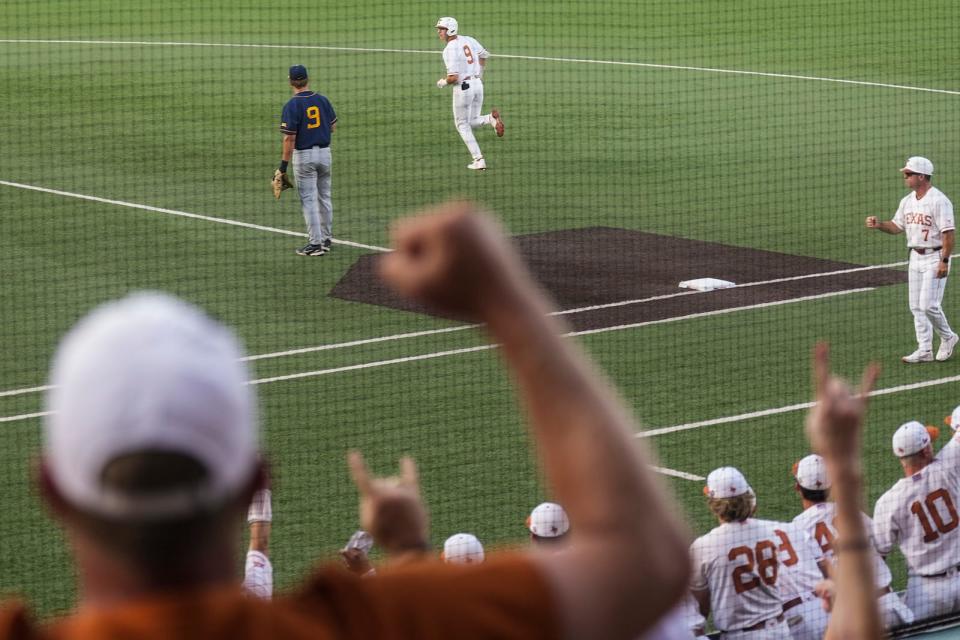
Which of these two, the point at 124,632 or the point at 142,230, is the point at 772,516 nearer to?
the point at 124,632

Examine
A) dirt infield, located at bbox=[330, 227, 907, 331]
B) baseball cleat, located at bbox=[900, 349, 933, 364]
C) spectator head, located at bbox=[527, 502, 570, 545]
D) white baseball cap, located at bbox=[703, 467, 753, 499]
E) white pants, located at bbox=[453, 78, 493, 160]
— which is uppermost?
white pants, located at bbox=[453, 78, 493, 160]

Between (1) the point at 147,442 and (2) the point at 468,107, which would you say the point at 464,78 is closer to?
(2) the point at 468,107

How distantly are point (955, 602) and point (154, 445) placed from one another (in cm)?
705

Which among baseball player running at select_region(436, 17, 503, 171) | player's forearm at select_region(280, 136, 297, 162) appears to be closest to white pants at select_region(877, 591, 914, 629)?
player's forearm at select_region(280, 136, 297, 162)

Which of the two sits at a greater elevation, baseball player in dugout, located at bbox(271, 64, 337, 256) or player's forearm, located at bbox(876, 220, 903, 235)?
baseball player in dugout, located at bbox(271, 64, 337, 256)

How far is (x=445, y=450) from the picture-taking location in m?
11.5

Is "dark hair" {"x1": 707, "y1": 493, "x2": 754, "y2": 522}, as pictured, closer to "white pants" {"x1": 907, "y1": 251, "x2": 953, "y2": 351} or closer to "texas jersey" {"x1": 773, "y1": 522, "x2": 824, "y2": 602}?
"texas jersey" {"x1": 773, "y1": 522, "x2": 824, "y2": 602}

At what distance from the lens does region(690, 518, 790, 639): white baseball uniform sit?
714cm

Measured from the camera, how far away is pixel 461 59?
73.0 ft

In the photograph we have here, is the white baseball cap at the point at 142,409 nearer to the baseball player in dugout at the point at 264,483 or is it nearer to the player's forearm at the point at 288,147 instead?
the baseball player in dugout at the point at 264,483

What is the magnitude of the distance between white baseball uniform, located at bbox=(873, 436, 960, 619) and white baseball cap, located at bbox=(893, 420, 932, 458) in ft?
0.47

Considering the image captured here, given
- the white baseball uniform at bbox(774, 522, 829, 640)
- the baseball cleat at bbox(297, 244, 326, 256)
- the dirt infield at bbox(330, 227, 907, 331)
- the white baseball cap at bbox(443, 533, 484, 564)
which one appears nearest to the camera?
the white baseball cap at bbox(443, 533, 484, 564)

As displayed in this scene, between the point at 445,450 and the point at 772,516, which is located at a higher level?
the point at 445,450

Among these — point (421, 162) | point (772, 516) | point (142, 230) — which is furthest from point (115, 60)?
point (772, 516)
